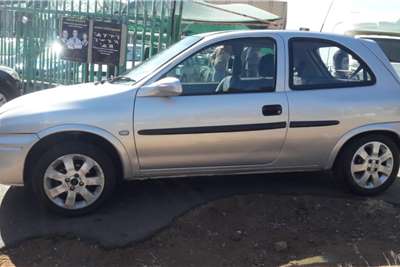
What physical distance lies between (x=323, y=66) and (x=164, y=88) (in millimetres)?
1614

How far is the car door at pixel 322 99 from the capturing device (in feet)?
16.4

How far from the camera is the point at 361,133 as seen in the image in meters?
5.18

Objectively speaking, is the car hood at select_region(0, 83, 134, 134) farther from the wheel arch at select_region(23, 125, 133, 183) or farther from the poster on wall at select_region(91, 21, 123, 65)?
the poster on wall at select_region(91, 21, 123, 65)

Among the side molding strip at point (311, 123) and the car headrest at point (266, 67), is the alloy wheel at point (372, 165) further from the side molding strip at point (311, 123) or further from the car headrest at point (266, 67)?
the car headrest at point (266, 67)

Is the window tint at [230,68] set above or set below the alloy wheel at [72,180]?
above

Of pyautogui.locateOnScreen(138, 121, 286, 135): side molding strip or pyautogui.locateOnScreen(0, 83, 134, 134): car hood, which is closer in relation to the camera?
pyautogui.locateOnScreen(0, 83, 134, 134): car hood

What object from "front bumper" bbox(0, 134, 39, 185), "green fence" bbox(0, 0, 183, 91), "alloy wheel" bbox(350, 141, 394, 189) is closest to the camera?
"front bumper" bbox(0, 134, 39, 185)

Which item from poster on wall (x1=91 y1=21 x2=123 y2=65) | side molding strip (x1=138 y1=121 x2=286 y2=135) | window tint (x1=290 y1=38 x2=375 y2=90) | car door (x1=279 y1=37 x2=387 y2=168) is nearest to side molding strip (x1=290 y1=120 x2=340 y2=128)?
car door (x1=279 y1=37 x2=387 y2=168)

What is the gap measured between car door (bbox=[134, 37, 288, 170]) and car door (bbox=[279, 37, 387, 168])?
0.48 ft

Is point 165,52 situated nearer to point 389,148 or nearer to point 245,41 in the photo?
point 245,41

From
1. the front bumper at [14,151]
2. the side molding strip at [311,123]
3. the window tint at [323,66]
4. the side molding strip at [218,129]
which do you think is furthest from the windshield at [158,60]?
the side molding strip at [311,123]

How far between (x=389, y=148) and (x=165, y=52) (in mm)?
2363

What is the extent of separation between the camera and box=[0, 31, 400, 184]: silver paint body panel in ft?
14.8

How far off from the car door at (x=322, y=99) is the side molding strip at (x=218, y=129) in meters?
0.19
